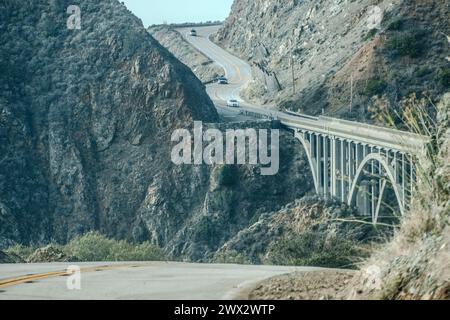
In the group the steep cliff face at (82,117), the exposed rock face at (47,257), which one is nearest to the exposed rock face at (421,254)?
the exposed rock face at (47,257)

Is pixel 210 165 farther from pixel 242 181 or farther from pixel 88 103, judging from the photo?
pixel 88 103

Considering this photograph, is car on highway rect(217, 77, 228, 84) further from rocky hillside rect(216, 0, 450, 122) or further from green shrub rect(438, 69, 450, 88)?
green shrub rect(438, 69, 450, 88)

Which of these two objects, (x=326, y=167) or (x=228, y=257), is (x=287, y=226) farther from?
(x=326, y=167)

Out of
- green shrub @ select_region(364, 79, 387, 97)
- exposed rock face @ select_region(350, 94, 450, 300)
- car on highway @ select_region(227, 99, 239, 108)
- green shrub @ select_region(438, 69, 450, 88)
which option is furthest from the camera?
car on highway @ select_region(227, 99, 239, 108)

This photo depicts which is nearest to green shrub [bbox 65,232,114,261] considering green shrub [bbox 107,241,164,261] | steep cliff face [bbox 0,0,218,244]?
green shrub [bbox 107,241,164,261]

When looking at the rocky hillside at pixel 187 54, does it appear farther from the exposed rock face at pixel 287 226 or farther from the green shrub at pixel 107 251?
the green shrub at pixel 107 251
